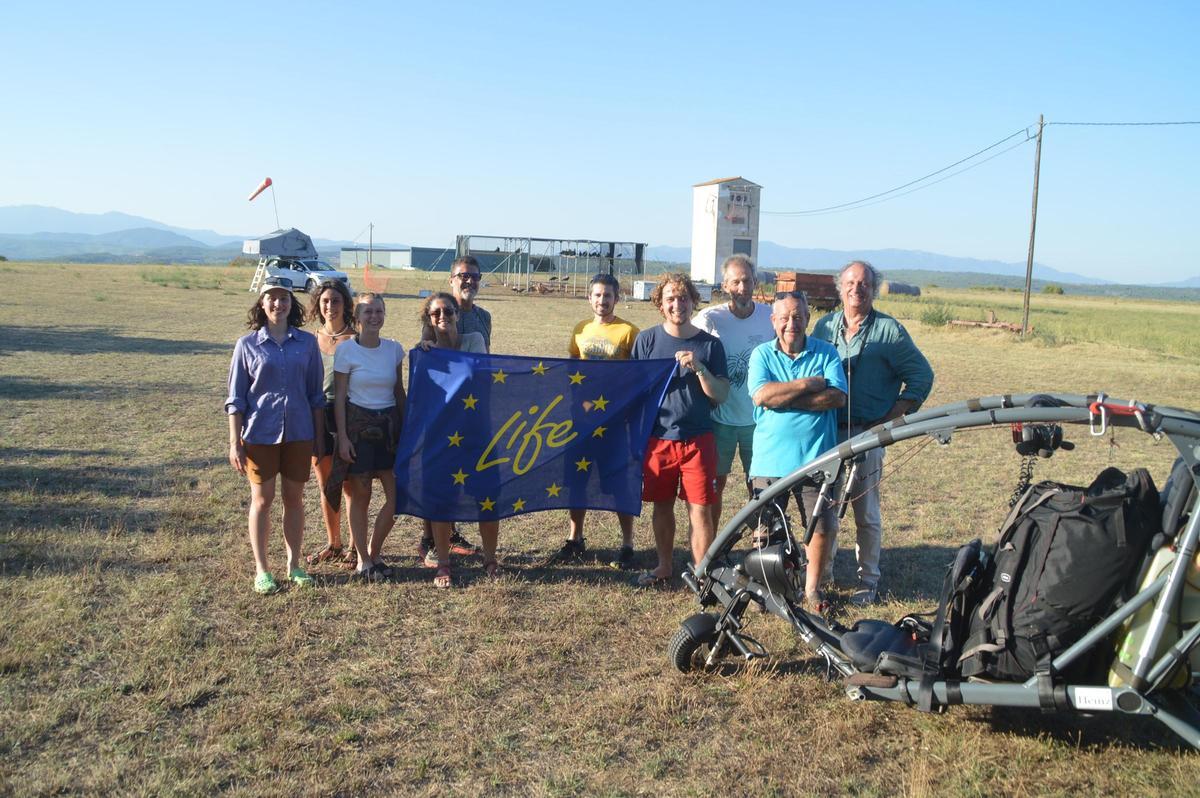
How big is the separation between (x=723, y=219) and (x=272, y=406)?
4948 centimetres

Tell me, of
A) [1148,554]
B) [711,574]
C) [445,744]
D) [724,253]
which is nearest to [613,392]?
[711,574]

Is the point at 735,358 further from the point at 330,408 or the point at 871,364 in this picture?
the point at 330,408

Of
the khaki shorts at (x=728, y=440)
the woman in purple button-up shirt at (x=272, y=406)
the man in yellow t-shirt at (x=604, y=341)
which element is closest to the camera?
the woman in purple button-up shirt at (x=272, y=406)

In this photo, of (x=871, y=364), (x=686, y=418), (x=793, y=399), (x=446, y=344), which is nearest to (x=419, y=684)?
(x=686, y=418)

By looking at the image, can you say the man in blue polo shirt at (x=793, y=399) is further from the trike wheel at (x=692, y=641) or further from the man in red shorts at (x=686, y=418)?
the trike wheel at (x=692, y=641)

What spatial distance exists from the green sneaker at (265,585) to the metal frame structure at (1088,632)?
9.89 ft

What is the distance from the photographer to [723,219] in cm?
5325

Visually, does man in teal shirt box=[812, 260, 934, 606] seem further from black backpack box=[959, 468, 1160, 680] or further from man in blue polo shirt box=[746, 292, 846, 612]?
black backpack box=[959, 468, 1160, 680]

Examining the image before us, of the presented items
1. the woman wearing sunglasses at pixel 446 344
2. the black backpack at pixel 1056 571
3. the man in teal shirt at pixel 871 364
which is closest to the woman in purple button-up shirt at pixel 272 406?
the woman wearing sunglasses at pixel 446 344

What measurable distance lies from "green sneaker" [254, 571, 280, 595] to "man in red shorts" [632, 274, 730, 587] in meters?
2.38

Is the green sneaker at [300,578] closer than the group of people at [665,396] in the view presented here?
No

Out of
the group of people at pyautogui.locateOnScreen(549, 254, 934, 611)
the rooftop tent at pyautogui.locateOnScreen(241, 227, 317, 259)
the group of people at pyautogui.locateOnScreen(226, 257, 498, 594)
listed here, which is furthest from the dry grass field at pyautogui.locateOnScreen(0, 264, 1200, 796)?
the rooftop tent at pyautogui.locateOnScreen(241, 227, 317, 259)

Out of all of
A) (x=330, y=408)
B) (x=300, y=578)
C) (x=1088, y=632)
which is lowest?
(x=300, y=578)

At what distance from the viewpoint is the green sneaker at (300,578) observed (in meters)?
6.02
